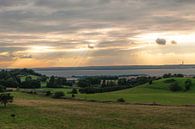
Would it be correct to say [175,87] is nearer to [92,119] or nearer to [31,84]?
[31,84]

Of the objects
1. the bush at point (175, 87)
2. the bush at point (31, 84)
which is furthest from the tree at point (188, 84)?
the bush at point (31, 84)

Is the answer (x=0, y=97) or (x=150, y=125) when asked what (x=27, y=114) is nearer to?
(x=0, y=97)

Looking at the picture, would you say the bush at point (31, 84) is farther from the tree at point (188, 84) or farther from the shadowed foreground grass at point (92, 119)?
the shadowed foreground grass at point (92, 119)

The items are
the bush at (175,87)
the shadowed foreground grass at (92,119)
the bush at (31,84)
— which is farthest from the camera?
the bush at (31,84)

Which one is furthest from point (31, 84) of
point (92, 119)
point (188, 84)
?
point (92, 119)

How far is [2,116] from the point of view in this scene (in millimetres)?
71562

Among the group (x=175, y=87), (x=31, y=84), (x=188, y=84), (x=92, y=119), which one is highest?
(x=188, y=84)

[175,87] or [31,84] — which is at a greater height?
[31,84]

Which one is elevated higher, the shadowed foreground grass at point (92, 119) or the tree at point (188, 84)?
the tree at point (188, 84)

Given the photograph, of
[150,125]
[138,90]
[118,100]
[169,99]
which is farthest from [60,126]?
[138,90]

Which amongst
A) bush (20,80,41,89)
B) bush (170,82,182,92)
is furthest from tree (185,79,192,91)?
bush (20,80,41,89)

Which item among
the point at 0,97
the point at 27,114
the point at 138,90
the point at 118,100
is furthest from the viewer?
the point at 138,90

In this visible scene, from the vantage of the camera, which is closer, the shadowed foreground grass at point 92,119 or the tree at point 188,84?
the shadowed foreground grass at point 92,119

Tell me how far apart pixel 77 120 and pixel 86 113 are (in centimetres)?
1065
